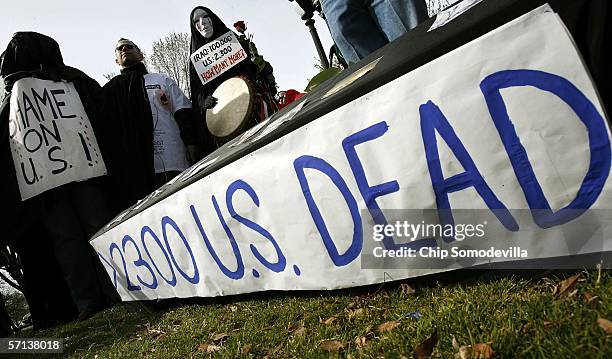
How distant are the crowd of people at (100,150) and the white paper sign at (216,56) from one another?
0.34 ft

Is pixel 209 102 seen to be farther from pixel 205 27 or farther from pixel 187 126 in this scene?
pixel 205 27

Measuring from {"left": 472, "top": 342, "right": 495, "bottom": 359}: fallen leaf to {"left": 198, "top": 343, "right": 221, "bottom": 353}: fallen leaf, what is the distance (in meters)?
1.16

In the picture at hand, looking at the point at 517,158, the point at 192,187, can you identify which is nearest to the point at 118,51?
the point at 192,187

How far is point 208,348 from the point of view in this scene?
1984 mm

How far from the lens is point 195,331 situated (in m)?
2.34

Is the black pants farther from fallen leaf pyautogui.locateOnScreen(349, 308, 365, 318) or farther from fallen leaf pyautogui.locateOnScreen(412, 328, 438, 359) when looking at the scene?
fallen leaf pyautogui.locateOnScreen(412, 328, 438, 359)

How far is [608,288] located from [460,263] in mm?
467

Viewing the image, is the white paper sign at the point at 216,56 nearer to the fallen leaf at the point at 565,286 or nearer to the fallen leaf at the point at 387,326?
the fallen leaf at the point at 387,326

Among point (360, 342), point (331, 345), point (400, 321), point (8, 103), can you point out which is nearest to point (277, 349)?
point (331, 345)

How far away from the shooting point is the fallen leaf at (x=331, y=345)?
1.46m

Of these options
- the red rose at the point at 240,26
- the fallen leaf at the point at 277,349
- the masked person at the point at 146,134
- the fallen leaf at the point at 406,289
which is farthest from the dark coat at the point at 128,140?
the fallen leaf at the point at 406,289

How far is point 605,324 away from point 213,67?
4691 mm

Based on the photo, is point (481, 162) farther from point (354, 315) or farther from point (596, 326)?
point (354, 315)

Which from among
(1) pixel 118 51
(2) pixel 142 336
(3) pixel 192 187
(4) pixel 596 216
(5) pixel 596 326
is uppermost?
(1) pixel 118 51
